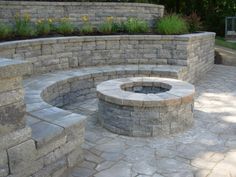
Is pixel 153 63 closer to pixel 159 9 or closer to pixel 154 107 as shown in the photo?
pixel 159 9

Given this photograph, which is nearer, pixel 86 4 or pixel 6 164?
pixel 6 164

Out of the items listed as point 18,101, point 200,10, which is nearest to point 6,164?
point 18,101

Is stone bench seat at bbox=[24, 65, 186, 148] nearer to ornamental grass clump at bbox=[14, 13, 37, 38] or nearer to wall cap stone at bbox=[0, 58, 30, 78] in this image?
wall cap stone at bbox=[0, 58, 30, 78]

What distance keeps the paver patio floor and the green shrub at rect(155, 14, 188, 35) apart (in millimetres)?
2774

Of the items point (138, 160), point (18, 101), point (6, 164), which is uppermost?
point (18, 101)

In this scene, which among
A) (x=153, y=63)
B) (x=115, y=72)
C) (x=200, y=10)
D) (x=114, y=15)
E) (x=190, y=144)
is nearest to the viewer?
(x=190, y=144)

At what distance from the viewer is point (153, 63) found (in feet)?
22.9

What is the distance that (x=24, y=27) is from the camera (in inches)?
243

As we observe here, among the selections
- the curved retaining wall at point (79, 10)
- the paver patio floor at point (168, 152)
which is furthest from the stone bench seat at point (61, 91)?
the curved retaining wall at point (79, 10)

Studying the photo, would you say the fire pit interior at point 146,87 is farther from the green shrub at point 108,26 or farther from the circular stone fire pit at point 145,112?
the green shrub at point 108,26

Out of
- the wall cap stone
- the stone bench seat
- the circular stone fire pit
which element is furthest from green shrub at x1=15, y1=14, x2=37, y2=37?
the wall cap stone

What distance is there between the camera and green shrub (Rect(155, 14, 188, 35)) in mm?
7281

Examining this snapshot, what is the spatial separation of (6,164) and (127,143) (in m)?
1.76

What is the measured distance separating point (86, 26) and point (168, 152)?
14.2 feet
